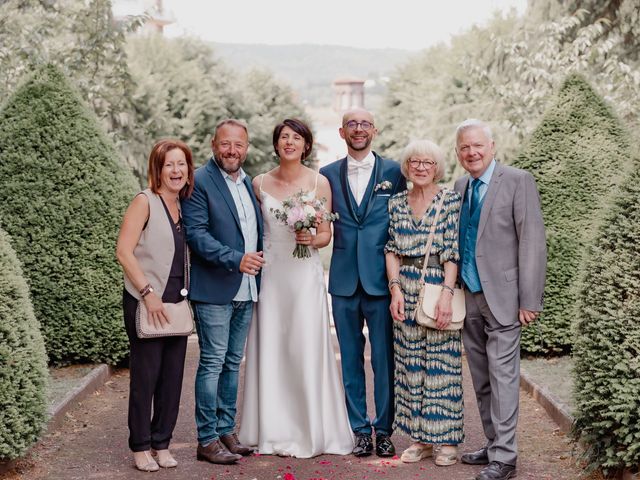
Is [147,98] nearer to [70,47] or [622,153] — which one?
[70,47]

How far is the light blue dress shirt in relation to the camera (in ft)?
20.5

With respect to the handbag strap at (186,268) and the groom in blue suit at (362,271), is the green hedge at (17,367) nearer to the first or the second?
the handbag strap at (186,268)

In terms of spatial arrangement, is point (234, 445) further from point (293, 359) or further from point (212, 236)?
point (212, 236)

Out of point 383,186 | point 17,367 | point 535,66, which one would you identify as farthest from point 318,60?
point 17,367

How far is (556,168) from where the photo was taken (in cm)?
A: 972

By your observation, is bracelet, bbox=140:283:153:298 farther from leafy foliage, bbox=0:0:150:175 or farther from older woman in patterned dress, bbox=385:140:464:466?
leafy foliage, bbox=0:0:150:175

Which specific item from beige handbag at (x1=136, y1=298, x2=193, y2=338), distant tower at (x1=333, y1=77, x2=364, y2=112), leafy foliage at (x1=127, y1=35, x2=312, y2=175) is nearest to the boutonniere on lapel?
beige handbag at (x1=136, y1=298, x2=193, y2=338)

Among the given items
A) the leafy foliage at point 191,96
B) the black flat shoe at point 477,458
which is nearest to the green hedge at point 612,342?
the black flat shoe at point 477,458

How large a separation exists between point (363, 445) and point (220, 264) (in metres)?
1.64

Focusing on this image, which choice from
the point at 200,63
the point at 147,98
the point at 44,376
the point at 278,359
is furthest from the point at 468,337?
the point at 200,63

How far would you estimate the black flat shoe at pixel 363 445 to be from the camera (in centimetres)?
633

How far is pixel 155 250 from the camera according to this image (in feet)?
19.1

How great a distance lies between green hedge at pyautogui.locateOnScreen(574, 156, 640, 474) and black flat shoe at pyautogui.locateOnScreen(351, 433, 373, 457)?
4.75 feet

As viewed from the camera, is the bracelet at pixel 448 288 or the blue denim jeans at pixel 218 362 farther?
the blue denim jeans at pixel 218 362
